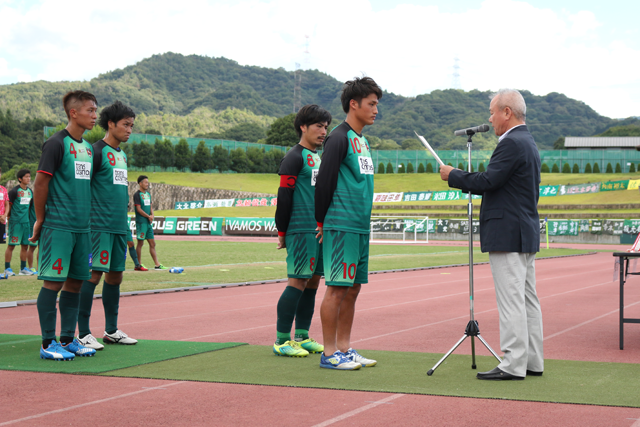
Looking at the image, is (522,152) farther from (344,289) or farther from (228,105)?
(228,105)

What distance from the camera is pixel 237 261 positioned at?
791 inches

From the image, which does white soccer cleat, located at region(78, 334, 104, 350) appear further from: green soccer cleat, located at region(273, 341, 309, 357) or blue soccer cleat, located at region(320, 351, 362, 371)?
blue soccer cleat, located at region(320, 351, 362, 371)

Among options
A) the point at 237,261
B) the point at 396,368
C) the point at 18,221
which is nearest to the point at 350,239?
the point at 396,368

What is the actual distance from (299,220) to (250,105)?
570 ft

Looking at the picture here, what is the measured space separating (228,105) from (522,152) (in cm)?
17389

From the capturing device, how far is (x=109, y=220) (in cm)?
638

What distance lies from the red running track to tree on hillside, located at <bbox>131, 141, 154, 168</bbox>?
6450 cm

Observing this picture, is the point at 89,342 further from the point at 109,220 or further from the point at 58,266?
the point at 109,220

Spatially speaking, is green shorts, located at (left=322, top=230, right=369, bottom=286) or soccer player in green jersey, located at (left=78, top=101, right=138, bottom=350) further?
soccer player in green jersey, located at (left=78, top=101, right=138, bottom=350)

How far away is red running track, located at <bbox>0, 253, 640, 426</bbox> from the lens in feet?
13.0

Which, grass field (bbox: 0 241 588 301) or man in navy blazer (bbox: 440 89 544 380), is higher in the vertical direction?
man in navy blazer (bbox: 440 89 544 380)

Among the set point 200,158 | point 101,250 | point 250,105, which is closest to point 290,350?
point 101,250

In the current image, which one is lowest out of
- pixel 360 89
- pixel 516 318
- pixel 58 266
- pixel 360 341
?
pixel 360 341

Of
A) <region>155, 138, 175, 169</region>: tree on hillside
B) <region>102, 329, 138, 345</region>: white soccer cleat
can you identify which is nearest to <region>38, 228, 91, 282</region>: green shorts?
<region>102, 329, 138, 345</region>: white soccer cleat
